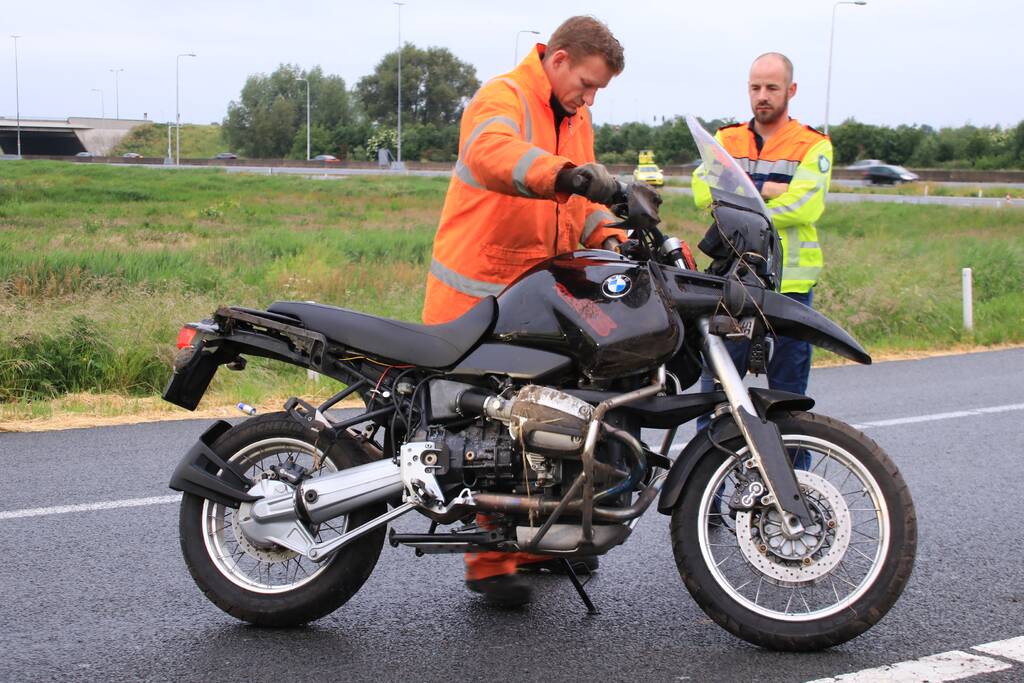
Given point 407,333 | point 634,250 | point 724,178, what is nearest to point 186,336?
point 407,333

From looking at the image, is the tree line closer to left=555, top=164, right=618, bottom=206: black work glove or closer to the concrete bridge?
the concrete bridge

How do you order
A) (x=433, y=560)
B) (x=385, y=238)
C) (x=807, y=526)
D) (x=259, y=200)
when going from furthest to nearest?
(x=259, y=200), (x=385, y=238), (x=433, y=560), (x=807, y=526)

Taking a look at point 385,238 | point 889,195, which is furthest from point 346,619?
point 889,195

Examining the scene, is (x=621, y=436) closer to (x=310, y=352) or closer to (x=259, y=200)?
(x=310, y=352)

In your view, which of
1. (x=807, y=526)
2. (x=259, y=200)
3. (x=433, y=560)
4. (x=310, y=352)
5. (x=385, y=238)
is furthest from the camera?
(x=259, y=200)

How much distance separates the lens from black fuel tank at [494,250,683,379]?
12.6 feet

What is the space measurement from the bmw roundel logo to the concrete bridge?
121m

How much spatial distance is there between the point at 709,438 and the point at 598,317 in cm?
55

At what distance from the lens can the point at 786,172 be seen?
570cm

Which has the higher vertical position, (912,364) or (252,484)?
(252,484)

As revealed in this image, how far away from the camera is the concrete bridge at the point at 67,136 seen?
382 ft

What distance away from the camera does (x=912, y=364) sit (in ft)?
37.3

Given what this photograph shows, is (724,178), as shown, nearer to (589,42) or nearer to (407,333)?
(589,42)

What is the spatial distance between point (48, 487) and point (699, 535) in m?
3.54
